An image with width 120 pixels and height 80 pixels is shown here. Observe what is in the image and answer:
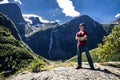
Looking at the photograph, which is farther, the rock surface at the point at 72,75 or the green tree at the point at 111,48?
the green tree at the point at 111,48

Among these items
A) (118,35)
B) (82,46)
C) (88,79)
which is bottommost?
(88,79)

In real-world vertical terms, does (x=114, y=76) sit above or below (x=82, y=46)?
below

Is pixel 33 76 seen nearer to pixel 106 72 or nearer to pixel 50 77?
pixel 50 77

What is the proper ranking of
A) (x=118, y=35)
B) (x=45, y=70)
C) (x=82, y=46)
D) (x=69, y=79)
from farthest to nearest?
(x=118, y=35) < (x=45, y=70) < (x=82, y=46) < (x=69, y=79)

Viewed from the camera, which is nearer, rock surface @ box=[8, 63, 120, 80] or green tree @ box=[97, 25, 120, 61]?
rock surface @ box=[8, 63, 120, 80]

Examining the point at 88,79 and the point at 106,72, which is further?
the point at 106,72

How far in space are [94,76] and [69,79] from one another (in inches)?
110

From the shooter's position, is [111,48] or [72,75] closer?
[72,75]

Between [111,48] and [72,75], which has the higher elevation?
[111,48]

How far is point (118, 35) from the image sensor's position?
115 meters

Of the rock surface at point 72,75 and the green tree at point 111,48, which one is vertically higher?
the green tree at point 111,48

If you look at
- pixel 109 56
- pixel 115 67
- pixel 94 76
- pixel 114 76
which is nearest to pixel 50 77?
pixel 94 76

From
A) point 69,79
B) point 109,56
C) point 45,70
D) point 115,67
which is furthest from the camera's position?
point 109,56

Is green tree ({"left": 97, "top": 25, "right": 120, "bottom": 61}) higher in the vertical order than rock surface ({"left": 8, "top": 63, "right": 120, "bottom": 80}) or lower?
higher
